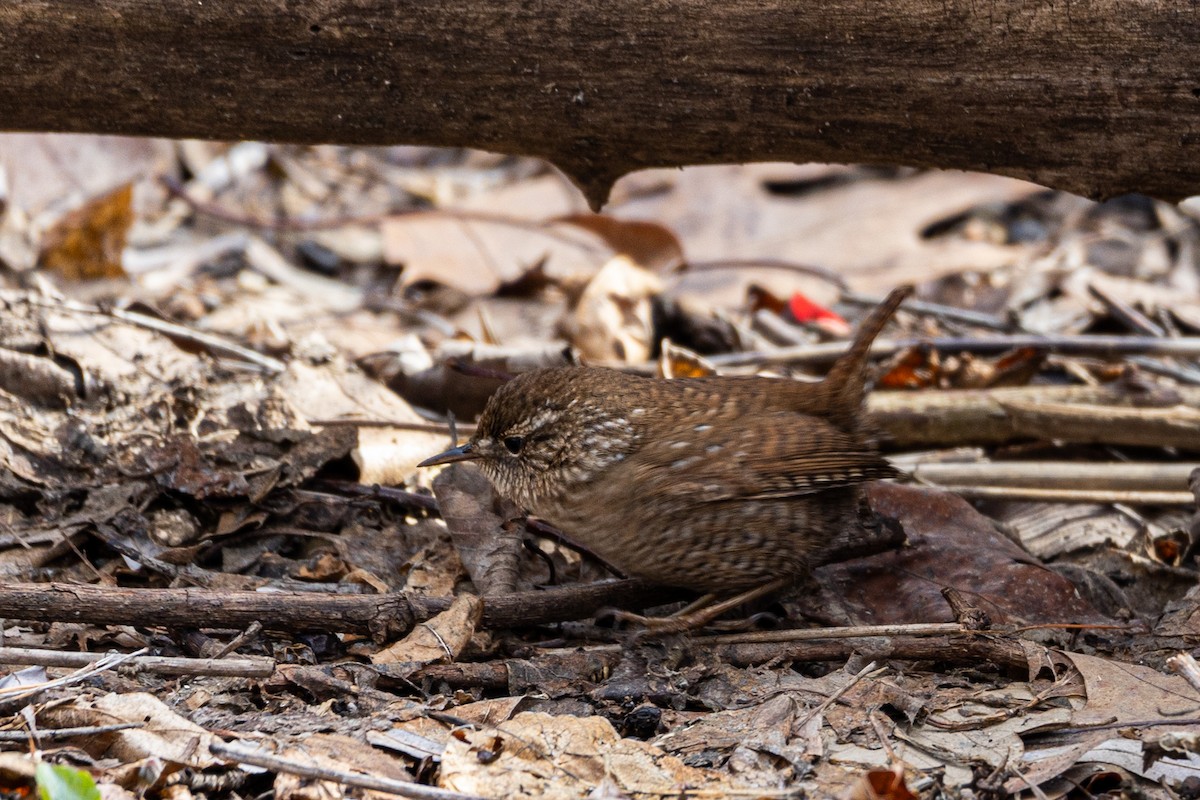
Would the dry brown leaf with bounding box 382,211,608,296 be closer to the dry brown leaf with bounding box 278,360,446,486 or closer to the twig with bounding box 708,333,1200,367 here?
the twig with bounding box 708,333,1200,367

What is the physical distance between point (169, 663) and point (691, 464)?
151 cm

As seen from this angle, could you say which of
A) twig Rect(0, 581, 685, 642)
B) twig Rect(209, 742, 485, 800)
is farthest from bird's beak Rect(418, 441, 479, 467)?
twig Rect(209, 742, 485, 800)

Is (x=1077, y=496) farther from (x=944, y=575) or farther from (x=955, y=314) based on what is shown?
(x=955, y=314)

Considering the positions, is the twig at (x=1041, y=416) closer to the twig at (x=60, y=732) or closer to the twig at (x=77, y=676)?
the twig at (x=77, y=676)

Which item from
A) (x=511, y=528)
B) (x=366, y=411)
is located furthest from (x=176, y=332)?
(x=511, y=528)

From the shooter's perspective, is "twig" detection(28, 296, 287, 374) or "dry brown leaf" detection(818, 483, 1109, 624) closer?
"dry brown leaf" detection(818, 483, 1109, 624)

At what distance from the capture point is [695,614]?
12.7 feet

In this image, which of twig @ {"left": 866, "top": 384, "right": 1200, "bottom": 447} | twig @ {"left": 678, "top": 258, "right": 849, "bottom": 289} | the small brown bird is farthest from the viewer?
twig @ {"left": 678, "top": 258, "right": 849, "bottom": 289}

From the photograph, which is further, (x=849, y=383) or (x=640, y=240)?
(x=640, y=240)

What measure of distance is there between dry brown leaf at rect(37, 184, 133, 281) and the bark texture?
8.03ft

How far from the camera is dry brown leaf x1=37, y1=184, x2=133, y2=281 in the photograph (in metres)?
6.29

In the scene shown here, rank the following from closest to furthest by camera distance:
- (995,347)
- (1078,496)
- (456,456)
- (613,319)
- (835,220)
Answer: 1. (456,456)
2. (1078,496)
3. (995,347)
4. (613,319)
5. (835,220)

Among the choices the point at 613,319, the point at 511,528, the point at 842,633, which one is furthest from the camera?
the point at 613,319

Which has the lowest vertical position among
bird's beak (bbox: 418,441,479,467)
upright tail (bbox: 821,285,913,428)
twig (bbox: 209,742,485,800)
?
twig (bbox: 209,742,485,800)
